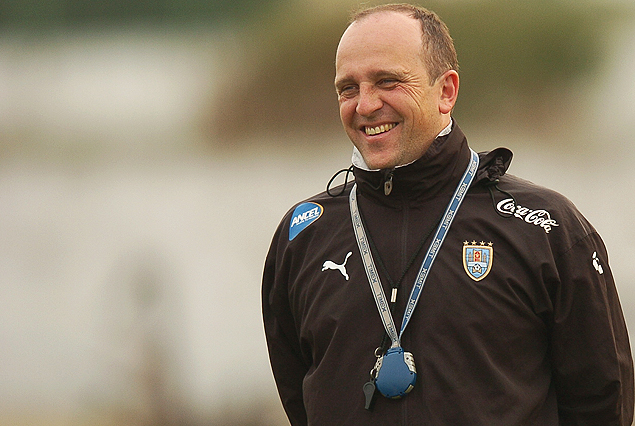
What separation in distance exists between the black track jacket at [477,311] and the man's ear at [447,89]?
2.2 inches

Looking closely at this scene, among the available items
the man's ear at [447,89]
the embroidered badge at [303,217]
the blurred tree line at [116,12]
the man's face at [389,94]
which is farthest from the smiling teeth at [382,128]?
the blurred tree line at [116,12]

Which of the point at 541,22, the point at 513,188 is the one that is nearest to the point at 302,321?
the point at 513,188

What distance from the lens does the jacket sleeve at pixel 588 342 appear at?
1693 mm

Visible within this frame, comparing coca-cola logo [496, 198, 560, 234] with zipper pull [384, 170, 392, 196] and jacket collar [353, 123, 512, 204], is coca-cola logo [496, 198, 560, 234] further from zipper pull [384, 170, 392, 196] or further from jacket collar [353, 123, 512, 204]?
zipper pull [384, 170, 392, 196]

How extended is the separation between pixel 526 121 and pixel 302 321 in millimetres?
1837

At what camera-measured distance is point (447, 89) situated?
1.86 m

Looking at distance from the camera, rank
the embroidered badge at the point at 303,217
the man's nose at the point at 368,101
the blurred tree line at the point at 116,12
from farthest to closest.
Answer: the blurred tree line at the point at 116,12
the embroidered badge at the point at 303,217
the man's nose at the point at 368,101

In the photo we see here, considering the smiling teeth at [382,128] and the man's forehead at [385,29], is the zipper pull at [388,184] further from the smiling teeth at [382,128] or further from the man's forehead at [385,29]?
the man's forehead at [385,29]

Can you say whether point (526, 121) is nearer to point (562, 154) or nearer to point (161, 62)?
point (562, 154)

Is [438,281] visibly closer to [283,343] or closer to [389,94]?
[389,94]

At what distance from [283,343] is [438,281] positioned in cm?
54

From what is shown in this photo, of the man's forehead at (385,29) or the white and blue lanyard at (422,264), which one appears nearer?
the white and blue lanyard at (422,264)

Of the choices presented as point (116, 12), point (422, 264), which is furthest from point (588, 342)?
point (116, 12)

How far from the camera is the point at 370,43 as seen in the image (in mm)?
1790
